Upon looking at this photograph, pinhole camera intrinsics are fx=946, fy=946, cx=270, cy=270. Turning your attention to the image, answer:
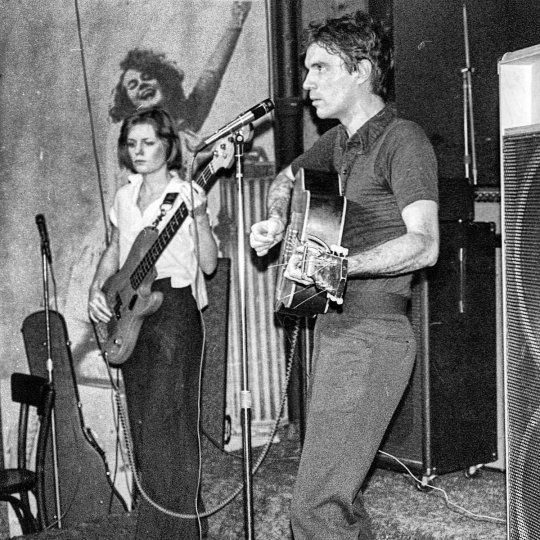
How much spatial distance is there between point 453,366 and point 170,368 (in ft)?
3.95

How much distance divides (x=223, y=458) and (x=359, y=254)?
7.60 ft

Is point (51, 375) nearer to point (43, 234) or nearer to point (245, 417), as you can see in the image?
→ point (43, 234)

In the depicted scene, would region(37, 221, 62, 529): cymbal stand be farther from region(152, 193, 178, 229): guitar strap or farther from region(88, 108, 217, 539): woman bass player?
region(152, 193, 178, 229): guitar strap

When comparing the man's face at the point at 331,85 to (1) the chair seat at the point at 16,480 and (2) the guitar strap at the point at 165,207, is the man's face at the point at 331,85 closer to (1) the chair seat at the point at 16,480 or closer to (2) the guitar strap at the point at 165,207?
(2) the guitar strap at the point at 165,207

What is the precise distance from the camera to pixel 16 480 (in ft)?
14.8

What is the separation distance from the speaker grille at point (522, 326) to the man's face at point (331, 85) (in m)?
0.51

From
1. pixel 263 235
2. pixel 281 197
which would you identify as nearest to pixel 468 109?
pixel 281 197

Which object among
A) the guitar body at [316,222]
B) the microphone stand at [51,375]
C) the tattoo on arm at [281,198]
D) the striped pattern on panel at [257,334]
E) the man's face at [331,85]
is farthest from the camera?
the striped pattern on panel at [257,334]

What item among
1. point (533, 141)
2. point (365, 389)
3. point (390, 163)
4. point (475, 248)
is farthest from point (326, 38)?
point (475, 248)

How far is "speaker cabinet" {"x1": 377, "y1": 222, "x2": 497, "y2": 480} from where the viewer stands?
3904mm

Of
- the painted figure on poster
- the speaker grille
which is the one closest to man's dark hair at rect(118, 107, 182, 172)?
the painted figure on poster

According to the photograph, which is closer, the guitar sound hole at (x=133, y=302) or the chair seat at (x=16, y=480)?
the guitar sound hole at (x=133, y=302)

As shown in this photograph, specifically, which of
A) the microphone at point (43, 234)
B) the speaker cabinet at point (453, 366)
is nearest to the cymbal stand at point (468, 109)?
the speaker cabinet at point (453, 366)

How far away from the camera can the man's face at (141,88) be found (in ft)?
16.8
